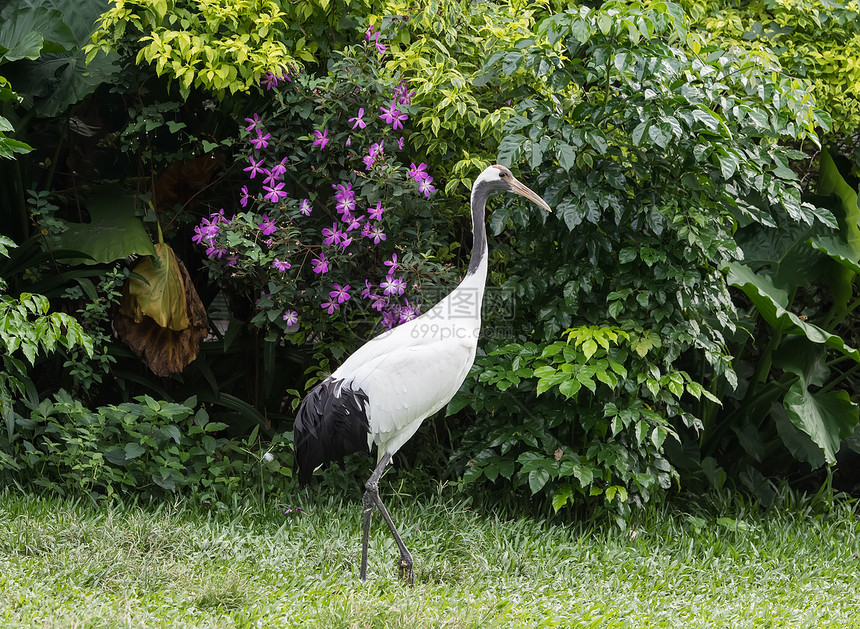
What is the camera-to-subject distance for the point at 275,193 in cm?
473

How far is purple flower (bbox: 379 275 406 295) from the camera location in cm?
451

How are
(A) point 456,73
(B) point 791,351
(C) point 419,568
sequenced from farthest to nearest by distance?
(B) point 791,351 → (A) point 456,73 → (C) point 419,568

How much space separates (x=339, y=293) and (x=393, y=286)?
1.18ft

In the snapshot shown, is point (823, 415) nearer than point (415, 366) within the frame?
No

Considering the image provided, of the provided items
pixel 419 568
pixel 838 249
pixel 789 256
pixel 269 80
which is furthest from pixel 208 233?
pixel 838 249

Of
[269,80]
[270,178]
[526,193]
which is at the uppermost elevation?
[269,80]

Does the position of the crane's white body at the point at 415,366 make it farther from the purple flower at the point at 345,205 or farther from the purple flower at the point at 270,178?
the purple flower at the point at 270,178

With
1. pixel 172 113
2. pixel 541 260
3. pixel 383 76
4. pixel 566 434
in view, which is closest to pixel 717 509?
pixel 566 434

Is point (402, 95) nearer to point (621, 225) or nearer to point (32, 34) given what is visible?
point (621, 225)

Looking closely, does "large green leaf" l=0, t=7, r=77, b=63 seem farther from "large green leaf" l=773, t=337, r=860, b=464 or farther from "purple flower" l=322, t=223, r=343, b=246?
"large green leaf" l=773, t=337, r=860, b=464

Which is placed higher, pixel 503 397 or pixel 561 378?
pixel 561 378

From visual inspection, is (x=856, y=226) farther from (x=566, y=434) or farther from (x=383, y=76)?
(x=383, y=76)

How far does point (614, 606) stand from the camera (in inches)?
146

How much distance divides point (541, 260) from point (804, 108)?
1.53 meters
